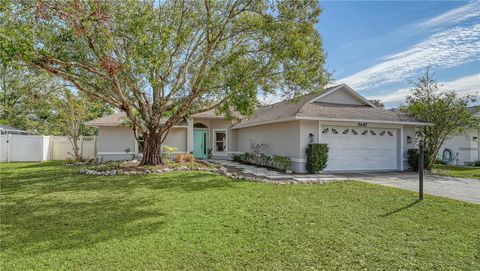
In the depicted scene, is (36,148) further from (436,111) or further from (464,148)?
(464,148)

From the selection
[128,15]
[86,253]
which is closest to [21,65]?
[128,15]

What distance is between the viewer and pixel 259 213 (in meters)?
6.63

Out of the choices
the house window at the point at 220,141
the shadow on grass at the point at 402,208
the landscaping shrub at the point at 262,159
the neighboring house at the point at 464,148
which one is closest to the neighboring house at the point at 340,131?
the landscaping shrub at the point at 262,159

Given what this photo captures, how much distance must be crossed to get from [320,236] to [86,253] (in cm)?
373

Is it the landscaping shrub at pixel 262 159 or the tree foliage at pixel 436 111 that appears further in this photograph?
the tree foliage at pixel 436 111

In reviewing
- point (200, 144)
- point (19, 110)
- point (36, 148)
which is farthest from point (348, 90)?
point (19, 110)

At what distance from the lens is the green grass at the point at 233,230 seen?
417cm

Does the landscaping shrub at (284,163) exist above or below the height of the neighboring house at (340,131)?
below

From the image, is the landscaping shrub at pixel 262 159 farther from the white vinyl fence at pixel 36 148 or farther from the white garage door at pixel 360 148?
the white vinyl fence at pixel 36 148

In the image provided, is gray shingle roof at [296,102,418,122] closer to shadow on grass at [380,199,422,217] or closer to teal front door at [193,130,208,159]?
shadow on grass at [380,199,422,217]

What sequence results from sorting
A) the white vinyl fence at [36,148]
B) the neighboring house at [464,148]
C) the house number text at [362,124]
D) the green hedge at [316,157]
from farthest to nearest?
the neighboring house at [464,148] < the white vinyl fence at [36,148] < the house number text at [362,124] < the green hedge at [316,157]

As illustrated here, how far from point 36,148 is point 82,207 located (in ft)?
56.7

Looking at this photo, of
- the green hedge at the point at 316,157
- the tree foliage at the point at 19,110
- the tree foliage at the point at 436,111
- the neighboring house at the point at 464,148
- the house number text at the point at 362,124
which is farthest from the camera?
the tree foliage at the point at 19,110

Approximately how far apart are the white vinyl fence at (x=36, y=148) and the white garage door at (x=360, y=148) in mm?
16911
